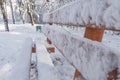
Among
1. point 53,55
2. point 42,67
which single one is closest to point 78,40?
point 42,67

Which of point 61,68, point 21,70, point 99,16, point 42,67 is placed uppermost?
point 99,16

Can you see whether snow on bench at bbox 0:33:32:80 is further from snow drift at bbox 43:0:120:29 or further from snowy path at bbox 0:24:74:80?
snow drift at bbox 43:0:120:29

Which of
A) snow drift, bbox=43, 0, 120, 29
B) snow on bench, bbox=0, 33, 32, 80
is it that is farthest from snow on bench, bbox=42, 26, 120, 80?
snow on bench, bbox=0, 33, 32, 80

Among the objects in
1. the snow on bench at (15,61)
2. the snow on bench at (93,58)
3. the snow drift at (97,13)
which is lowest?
the snow on bench at (15,61)

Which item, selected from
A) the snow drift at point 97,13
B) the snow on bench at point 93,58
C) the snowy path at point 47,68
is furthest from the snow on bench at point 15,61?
the snow drift at point 97,13

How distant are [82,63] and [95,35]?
11.8 inches

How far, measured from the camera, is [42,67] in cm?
249

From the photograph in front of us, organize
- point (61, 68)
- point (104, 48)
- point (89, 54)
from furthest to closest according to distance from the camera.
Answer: point (61, 68), point (89, 54), point (104, 48)

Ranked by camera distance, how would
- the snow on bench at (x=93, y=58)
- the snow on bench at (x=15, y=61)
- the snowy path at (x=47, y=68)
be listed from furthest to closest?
the snow on bench at (x=15, y=61)
the snowy path at (x=47, y=68)
the snow on bench at (x=93, y=58)

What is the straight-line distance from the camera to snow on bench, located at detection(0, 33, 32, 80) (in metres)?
3.04

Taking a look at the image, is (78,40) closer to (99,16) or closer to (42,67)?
(99,16)

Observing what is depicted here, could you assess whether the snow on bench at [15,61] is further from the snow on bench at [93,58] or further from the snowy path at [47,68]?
the snow on bench at [93,58]

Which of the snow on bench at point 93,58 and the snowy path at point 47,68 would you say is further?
the snowy path at point 47,68

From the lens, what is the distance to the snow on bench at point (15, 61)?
3037 mm
